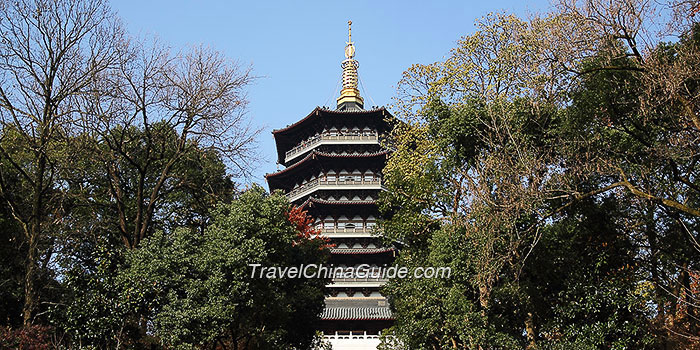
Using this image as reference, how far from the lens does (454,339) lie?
16.8 m

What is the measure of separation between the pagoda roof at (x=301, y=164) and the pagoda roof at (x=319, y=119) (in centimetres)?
202

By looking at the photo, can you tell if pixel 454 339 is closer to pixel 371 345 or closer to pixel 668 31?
pixel 668 31

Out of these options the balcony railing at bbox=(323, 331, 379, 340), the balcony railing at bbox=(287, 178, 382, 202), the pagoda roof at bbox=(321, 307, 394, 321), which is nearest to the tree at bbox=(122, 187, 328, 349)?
the pagoda roof at bbox=(321, 307, 394, 321)

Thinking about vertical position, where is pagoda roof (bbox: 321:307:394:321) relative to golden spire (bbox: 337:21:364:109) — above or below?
below

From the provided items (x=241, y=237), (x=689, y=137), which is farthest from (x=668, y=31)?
(x=241, y=237)

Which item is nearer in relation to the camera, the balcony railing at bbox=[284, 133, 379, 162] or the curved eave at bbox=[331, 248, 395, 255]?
the curved eave at bbox=[331, 248, 395, 255]

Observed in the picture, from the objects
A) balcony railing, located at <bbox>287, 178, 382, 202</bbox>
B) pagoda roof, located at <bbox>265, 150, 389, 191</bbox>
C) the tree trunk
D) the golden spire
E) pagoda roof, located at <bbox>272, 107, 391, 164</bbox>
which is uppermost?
the golden spire

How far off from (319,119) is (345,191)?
449cm

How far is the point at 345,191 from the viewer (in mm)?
32281

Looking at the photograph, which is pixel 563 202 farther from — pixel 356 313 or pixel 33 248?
pixel 356 313

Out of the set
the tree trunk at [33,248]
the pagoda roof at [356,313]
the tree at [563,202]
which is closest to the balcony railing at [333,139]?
the pagoda roof at [356,313]

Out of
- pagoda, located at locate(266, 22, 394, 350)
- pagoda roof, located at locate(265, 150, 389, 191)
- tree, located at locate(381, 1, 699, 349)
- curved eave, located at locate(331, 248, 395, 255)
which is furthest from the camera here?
pagoda roof, located at locate(265, 150, 389, 191)

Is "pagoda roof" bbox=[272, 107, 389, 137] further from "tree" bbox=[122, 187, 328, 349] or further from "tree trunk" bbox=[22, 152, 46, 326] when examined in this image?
"tree trunk" bbox=[22, 152, 46, 326]

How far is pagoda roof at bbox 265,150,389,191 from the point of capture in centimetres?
3217
